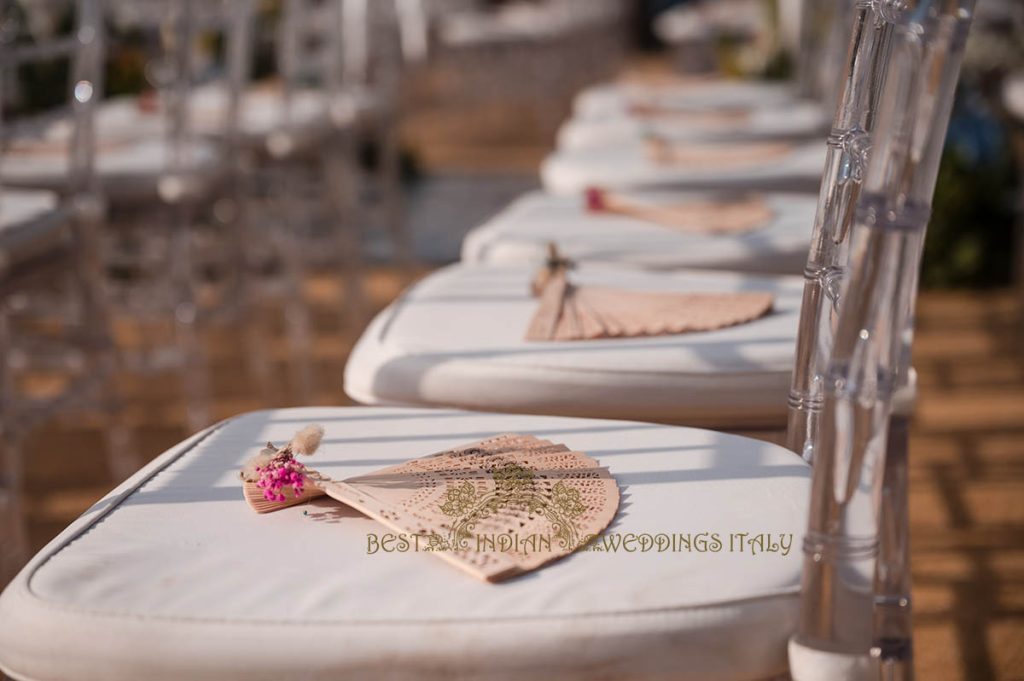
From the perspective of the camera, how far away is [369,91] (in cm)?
351

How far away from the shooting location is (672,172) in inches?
81.0

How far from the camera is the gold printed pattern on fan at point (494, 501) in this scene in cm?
77

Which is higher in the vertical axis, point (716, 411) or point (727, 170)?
point (727, 170)

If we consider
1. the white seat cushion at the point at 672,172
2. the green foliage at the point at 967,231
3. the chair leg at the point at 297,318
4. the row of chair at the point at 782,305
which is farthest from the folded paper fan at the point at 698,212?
the green foliage at the point at 967,231

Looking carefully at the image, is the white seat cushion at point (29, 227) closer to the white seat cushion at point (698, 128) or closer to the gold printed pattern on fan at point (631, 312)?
the gold printed pattern on fan at point (631, 312)

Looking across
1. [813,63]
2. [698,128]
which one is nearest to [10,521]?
[698,128]

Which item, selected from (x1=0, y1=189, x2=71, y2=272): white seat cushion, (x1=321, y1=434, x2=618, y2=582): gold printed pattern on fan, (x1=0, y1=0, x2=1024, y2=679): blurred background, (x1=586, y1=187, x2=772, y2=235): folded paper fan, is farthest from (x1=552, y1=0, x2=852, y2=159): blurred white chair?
(x1=321, y1=434, x2=618, y2=582): gold printed pattern on fan

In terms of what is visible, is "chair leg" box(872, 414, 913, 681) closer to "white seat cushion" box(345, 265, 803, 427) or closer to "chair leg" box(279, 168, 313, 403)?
"white seat cushion" box(345, 265, 803, 427)

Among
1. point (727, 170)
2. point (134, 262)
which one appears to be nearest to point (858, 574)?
point (727, 170)

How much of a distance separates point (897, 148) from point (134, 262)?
2.30 meters

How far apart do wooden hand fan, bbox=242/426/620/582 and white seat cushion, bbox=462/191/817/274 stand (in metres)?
0.66

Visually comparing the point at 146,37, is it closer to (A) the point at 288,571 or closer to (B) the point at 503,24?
(A) the point at 288,571

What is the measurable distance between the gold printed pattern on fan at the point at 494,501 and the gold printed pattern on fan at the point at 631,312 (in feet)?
0.92

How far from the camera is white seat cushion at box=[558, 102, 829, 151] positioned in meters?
2.46
